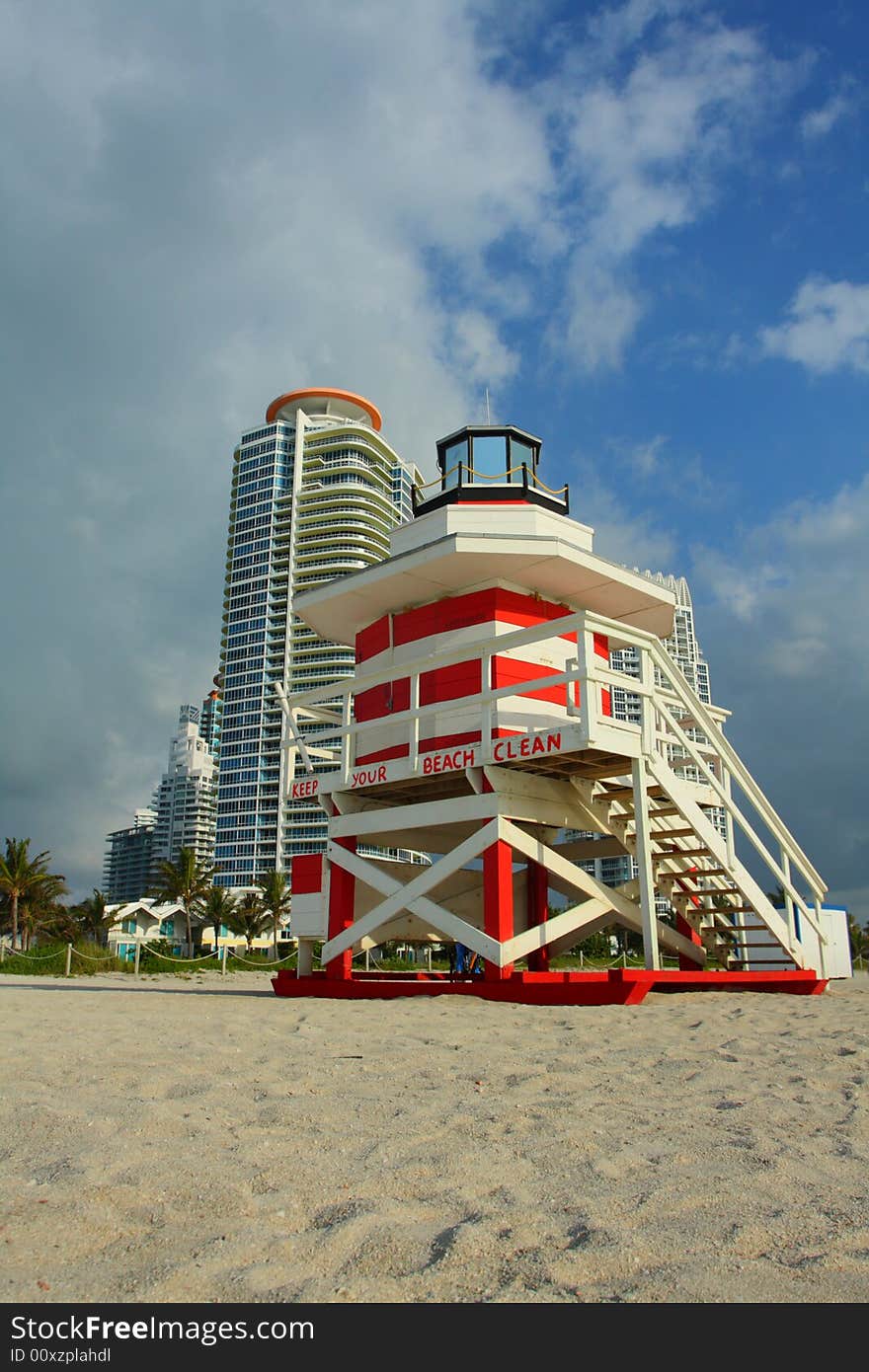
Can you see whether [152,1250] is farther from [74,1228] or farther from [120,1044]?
[120,1044]

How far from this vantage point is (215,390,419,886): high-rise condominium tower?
13288 centimetres

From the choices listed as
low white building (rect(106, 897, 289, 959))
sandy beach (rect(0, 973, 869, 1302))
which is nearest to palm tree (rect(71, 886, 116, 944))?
low white building (rect(106, 897, 289, 959))

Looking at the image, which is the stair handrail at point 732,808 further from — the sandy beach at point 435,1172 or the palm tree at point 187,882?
the palm tree at point 187,882

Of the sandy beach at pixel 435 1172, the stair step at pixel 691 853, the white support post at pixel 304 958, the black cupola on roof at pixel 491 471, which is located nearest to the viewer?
the sandy beach at pixel 435 1172

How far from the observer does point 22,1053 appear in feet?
20.1

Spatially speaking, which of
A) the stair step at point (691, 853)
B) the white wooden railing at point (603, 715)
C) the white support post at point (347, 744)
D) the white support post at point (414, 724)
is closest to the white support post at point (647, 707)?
the white wooden railing at point (603, 715)

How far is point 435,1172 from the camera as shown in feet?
11.1

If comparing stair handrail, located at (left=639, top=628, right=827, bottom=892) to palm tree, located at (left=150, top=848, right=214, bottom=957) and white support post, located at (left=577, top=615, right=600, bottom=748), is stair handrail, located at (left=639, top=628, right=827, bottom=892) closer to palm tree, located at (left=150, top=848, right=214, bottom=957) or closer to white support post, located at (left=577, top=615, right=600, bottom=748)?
white support post, located at (left=577, top=615, right=600, bottom=748)

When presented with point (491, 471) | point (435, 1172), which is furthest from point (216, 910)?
point (435, 1172)

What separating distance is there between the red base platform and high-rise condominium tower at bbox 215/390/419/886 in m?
117

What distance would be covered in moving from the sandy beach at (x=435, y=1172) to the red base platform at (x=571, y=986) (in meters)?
3.73

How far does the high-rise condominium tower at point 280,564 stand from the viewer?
436 ft

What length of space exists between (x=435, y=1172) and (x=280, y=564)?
470ft
